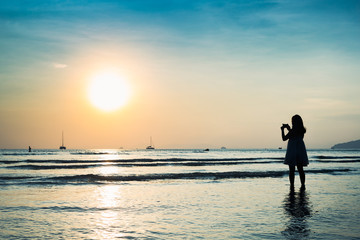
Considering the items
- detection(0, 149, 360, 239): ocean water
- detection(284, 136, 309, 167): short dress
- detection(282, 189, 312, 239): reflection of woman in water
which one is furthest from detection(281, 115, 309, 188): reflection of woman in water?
detection(282, 189, 312, 239): reflection of woman in water

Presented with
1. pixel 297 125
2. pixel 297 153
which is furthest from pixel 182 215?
pixel 297 125

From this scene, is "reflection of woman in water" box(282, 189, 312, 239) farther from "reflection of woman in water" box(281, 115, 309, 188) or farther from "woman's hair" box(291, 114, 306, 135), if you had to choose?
"woman's hair" box(291, 114, 306, 135)

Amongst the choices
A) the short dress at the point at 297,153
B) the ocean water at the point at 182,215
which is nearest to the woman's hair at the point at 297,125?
the short dress at the point at 297,153

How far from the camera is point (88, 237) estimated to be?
5.78m

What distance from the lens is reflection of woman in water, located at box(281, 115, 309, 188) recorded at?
12.8 metres

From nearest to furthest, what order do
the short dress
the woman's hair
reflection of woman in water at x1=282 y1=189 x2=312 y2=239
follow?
reflection of woman in water at x1=282 y1=189 x2=312 y2=239
the short dress
the woman's hair

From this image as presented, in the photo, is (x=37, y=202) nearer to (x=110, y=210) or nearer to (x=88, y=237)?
(x=110, y=210)

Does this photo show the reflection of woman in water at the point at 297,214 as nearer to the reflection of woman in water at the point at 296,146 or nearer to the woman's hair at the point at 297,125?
the reflection of woman in water at the point at 296,146

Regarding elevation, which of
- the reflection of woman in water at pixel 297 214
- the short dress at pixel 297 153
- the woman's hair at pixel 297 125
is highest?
the woman's hair at pixel 297 125

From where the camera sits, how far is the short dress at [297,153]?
12.7 m

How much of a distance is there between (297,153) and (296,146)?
0.86 ft

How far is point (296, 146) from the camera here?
12836mm

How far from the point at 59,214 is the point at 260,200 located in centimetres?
543

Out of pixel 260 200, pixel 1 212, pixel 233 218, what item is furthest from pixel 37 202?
pixel 260 200
